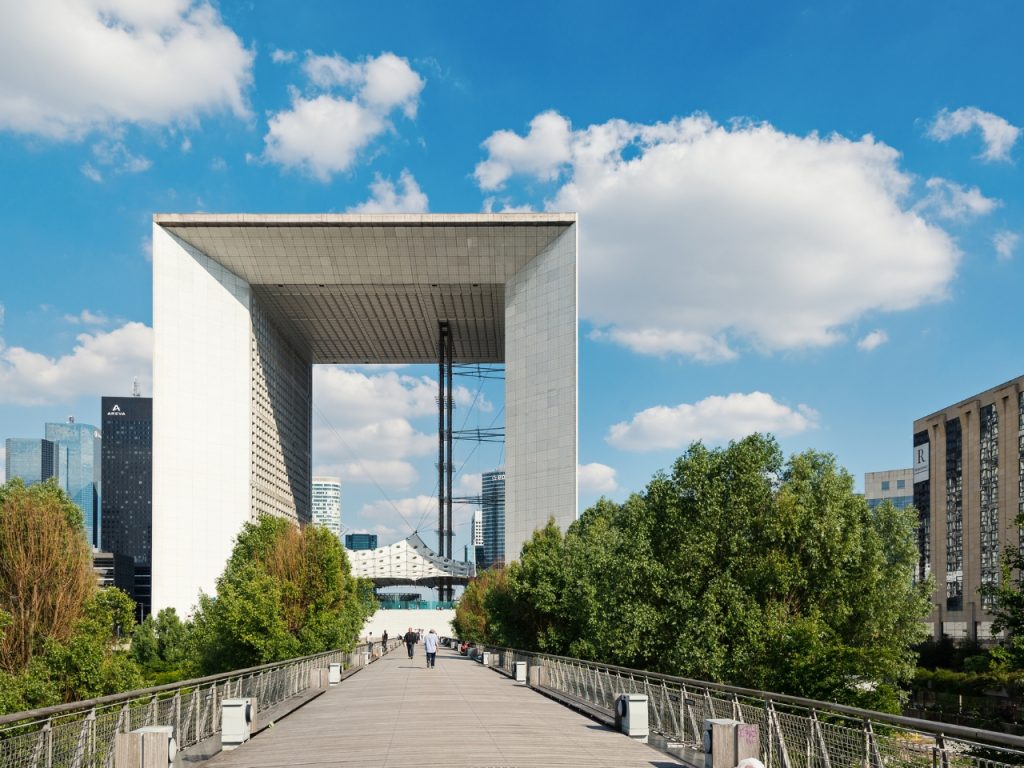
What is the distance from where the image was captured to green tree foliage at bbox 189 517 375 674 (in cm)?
3409

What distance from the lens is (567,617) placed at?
137 feet

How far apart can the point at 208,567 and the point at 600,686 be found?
5140 cm

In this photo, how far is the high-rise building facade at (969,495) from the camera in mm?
77875

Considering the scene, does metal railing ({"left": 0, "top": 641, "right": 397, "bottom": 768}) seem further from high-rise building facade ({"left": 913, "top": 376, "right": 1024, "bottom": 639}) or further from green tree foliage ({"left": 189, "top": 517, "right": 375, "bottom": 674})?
high-rise building facade ({"left": 913, "top": 376, "right": 1024, "bottom": 639})

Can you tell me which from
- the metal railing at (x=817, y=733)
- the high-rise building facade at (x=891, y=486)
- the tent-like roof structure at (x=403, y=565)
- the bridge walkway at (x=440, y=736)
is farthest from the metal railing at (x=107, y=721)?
the high-rise building facade at (x=891, y=486)

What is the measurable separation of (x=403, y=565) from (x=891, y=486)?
209 feet

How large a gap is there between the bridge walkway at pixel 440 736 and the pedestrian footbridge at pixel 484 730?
34 millimetres

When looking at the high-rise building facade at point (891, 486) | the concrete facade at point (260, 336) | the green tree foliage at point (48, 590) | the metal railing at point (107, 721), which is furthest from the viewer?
the high-rise building facade at point (891, 486)

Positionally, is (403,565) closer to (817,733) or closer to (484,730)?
(484,730)

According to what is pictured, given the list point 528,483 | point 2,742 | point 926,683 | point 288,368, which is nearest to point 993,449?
point 926,683

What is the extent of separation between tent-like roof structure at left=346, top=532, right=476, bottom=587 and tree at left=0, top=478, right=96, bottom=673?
248ft

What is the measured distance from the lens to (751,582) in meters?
25.8

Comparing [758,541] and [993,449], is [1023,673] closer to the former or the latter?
[758,541]

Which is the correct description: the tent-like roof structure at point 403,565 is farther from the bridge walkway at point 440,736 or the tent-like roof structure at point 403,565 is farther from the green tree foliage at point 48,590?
the bridge walkway at point 440,736
